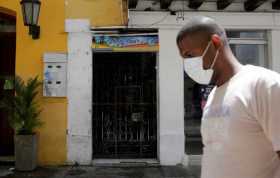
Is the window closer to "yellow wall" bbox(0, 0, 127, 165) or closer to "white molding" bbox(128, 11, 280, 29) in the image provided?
"white molding" bbox(128, 11, 280, 29)

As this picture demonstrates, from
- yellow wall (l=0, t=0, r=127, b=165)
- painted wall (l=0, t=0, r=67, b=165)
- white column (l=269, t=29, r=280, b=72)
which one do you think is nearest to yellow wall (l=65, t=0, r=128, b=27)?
yellow wall (l=0, t=0, r=127, b=165)

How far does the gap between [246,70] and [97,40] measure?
6712mm

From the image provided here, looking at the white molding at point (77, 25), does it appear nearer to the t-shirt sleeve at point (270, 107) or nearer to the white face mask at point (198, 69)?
the white face mask at point (198, 69)

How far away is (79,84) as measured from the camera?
8445 mm

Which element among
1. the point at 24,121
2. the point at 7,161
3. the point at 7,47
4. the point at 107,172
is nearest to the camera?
the point at 107,172

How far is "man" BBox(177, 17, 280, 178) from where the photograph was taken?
181cm

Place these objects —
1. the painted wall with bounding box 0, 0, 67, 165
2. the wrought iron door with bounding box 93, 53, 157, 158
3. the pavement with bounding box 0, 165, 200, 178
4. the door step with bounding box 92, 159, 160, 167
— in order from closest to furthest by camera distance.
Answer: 1. the pavement with bounding box 0, 165, 200, 178
2. the door step with bounding box 92, 159, 160, 167
3. the painted wall with bounding box 0, 0, 67, 165
4. the wrought iron door with bounding box 93, 53, 157, 158

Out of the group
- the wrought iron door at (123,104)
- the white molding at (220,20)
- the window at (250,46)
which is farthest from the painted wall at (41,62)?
the window at (250,46)

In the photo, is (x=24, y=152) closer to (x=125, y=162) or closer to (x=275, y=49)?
(x=125, y=162)

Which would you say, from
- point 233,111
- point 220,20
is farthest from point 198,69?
point 220,20

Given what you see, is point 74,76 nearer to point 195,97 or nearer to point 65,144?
point 65,144

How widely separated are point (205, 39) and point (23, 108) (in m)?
6.41

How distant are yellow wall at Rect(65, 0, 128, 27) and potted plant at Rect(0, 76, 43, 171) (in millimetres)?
Result: 1728

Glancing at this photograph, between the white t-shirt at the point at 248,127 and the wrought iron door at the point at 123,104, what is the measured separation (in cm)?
666
